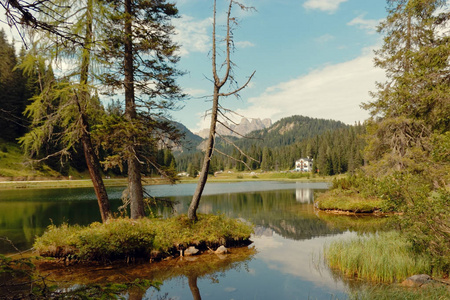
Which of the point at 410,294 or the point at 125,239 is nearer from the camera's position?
the point at 410,294

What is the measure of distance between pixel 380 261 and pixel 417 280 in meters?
1.21

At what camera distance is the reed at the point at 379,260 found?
908 cm

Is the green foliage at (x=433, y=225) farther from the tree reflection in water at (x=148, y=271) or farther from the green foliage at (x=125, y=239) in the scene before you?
the green foliage at (x=125, y=239)

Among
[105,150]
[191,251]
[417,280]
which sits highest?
[105,150]

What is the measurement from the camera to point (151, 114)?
50.5 ft

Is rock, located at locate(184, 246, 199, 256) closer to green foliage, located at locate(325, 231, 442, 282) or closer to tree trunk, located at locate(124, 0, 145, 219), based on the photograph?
tree trunk, located at locate(124, 0, 145, 219)

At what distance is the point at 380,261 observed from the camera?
30.9 feet

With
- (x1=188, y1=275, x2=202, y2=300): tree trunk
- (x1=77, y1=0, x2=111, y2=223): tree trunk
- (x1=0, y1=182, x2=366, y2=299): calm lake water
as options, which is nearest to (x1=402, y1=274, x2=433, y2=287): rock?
(x1=0, y1=182, x2=366, y2=299): calm lake water

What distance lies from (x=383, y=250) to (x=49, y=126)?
15392mm

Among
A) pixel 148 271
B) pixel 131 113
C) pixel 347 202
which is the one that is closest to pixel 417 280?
pixel 148 271

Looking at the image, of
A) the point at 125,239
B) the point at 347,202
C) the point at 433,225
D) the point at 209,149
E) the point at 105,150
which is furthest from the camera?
the point at 347,202

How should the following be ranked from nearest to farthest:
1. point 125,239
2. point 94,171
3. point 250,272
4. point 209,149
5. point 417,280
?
point 417,280
point 250,272
point 125,239
point 94,171
point 209,149

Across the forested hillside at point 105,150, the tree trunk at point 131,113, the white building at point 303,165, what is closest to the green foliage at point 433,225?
the forested hillside at point 105,150

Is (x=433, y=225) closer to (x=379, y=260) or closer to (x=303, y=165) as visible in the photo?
(x=379, y=260)
